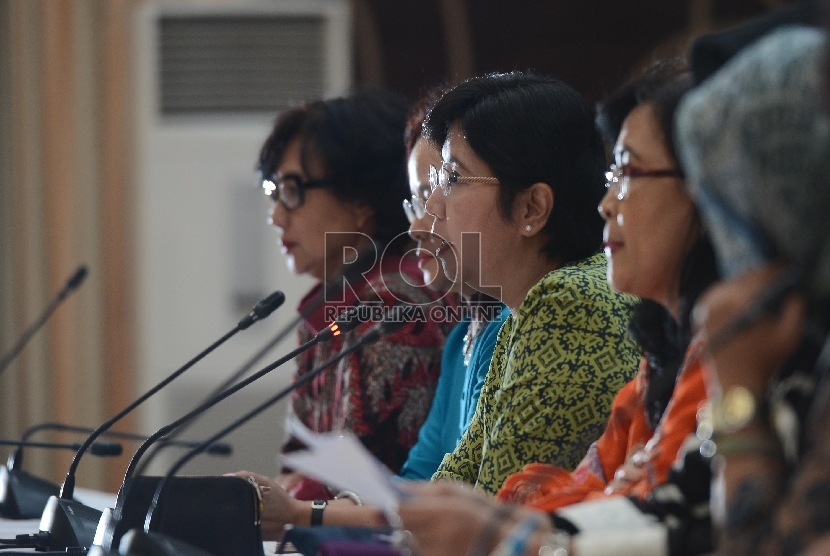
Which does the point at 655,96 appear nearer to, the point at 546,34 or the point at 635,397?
the point at 635,397

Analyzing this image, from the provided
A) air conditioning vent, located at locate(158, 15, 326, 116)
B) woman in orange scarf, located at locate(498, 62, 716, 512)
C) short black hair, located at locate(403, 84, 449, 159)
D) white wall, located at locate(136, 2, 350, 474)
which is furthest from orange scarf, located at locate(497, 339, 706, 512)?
air conditioning vent, located at locate(158, 15, 326, 116)

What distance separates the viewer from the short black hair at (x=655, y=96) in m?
1.33

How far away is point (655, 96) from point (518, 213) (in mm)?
547

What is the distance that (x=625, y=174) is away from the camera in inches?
52.7

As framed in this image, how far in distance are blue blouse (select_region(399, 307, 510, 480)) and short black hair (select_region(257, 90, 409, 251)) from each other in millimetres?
423

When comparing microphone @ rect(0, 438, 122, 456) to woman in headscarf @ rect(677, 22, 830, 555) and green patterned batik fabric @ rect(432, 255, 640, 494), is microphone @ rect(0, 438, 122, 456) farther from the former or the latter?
woman in headscarf @ rect(677, 22, 830, 555)

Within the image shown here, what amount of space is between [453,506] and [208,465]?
3.18 metres

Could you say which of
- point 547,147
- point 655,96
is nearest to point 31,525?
point 547,147

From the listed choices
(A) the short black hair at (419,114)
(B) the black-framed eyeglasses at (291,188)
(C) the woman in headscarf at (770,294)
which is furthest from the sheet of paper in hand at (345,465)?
(B) the black-framed eyeglasses at (291,188)

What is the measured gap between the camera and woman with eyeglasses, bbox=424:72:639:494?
66.1 inches

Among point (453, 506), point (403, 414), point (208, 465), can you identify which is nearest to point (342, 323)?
point (403, 414)

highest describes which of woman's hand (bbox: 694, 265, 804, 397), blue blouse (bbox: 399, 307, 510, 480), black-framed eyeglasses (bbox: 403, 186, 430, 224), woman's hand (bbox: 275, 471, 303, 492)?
black-framed eyeglasses (bbox: 403, 186, 430, 224)

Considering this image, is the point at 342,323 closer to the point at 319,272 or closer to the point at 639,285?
the point at 639,285

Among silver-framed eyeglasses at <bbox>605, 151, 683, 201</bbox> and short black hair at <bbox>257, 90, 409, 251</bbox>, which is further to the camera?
short black hair at <bbox>257, 90, 409, 251</bbox>
